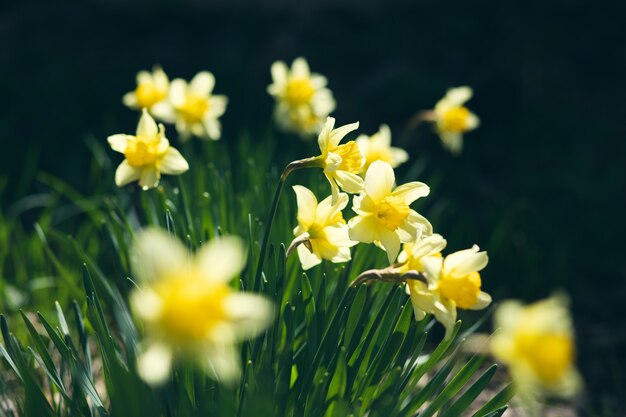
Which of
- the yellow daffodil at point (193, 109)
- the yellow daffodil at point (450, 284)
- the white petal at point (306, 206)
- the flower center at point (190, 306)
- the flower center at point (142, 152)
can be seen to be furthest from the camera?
the yellow daffodil at point (193, 109)

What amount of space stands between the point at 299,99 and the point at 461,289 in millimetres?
1376

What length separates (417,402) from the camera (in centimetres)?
147

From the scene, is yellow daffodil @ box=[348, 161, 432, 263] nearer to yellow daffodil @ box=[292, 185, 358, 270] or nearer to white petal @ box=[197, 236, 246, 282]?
yellow daffodil @ box=[292, 185, 358, 270]

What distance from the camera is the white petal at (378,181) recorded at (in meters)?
1.39

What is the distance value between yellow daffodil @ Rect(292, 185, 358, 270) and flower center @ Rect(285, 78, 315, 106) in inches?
44.8

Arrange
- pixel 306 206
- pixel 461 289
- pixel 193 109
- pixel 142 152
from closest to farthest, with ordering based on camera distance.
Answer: pixel 461 289
pixel 306 206
pixel 142 152
pixel 193 109

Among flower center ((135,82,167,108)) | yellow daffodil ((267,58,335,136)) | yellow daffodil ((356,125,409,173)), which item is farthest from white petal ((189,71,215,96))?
yellow daffodil ((356,125,409,173))

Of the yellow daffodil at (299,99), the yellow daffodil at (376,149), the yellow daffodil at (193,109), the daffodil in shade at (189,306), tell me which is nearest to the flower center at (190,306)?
the daffodil in shade at (189,306)

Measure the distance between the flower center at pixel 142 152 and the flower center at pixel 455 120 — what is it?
1124 mm

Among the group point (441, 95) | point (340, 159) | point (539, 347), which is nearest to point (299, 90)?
point (340, 159)

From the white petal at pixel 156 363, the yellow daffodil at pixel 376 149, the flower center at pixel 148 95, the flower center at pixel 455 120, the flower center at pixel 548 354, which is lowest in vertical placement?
the flower center at pixel 548 354

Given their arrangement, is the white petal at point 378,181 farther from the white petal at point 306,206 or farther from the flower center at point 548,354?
the flower center at point 548,354

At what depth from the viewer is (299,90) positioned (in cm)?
246

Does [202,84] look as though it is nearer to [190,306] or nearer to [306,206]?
[306,206]
